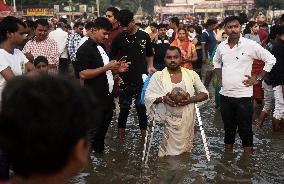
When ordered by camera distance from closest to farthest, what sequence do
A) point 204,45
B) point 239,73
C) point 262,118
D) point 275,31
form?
point 239,73, point 275,31, point 262,118, point 204,45

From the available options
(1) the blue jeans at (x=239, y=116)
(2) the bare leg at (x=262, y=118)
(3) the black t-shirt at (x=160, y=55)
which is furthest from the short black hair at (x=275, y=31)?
(3) the black t-shirt at (x=160, y=55)

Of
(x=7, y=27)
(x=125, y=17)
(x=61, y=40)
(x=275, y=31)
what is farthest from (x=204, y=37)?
(x=7, y=27)

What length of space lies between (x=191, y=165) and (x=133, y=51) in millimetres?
2172

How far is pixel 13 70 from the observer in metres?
4.93

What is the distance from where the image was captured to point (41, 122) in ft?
4.24

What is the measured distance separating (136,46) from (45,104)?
250 inches

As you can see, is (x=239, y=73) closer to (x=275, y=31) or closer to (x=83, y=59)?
(x=83, y=59)

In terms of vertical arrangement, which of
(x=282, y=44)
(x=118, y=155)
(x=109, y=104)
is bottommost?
(x=118, y=155)

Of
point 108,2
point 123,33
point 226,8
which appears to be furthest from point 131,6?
point 123,33

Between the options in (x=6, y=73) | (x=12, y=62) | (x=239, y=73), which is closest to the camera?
(x=6, y=73)

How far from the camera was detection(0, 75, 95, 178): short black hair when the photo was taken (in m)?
1.30

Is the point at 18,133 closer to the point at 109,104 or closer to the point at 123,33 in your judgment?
the point at 109,104

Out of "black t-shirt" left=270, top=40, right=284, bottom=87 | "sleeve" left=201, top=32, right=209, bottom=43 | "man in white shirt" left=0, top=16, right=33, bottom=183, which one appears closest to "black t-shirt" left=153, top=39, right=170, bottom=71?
"sleeve" left=201, top=32, right=209, bottom=43

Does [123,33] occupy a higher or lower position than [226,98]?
higher
